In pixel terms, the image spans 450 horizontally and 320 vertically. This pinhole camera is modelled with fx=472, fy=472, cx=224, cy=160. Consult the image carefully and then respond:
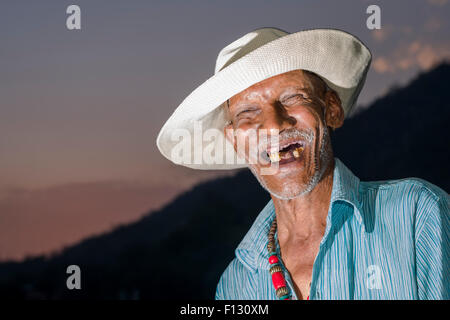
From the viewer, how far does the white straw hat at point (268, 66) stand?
6.22 ft

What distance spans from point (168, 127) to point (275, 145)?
0.60 meters

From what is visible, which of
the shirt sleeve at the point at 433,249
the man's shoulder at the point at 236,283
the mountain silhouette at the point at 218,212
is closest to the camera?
the shirt sleeve at the point at 433,249

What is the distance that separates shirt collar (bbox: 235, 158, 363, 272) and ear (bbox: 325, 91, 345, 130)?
0.56 feet

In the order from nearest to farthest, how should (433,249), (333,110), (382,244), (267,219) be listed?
1. (433,249)
2. (382,244)
3. (333,110)
4. (267,219)

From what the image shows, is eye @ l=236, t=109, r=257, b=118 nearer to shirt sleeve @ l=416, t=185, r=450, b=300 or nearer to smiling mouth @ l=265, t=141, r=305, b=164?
smiling mouth @ l=265, t=141, r=305, b=164

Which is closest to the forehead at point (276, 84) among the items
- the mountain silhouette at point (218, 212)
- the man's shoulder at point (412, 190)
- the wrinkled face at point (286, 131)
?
the wrinkled face at point (286, 131)

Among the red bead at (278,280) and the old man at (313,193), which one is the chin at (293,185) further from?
the red bead at (278,280)

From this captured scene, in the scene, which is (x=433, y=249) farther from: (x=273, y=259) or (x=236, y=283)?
(x=236, y=283)

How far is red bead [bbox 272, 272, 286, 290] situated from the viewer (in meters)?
1.94

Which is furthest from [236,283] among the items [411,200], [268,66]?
[268,66]

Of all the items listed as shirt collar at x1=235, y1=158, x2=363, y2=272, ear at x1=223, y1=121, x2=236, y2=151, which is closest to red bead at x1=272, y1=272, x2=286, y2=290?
shirt collar at x1=235, y1=158, x2=363, y2=272

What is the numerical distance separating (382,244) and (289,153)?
1.65ft

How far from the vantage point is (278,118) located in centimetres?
190
